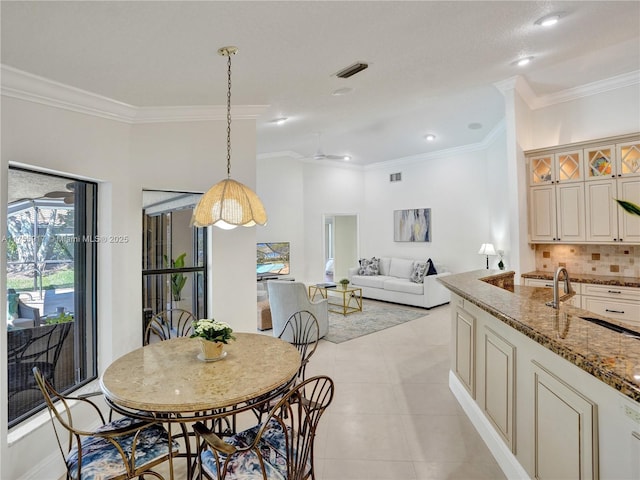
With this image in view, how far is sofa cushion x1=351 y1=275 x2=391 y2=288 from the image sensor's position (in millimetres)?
7410

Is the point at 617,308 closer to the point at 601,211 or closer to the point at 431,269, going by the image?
the point at 601,211

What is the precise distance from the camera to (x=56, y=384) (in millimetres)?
2689

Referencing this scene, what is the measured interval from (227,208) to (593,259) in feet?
14.6

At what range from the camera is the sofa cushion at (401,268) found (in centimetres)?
750

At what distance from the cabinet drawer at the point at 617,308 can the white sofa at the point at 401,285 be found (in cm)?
253

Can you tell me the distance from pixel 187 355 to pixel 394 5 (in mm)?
2644

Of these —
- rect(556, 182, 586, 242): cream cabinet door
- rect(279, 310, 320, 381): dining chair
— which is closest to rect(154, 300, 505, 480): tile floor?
rect(279, 310, 320, 381): dining chair

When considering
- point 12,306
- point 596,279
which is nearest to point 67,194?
point 12,306

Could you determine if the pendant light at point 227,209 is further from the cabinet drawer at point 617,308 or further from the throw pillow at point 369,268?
the throw pillow at point 369,268

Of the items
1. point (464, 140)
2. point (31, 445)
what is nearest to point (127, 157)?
point (31, 445)

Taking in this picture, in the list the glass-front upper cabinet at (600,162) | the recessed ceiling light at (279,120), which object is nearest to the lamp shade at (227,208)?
the recessed ceiling light at (279,120)

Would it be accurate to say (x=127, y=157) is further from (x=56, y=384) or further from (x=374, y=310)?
(x=374, y=310)

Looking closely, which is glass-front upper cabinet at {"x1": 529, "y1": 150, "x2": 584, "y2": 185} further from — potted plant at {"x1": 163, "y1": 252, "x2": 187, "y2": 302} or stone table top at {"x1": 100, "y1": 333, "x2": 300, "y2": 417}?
potted plant at {"x1": 163, "y1": 252, "x2": 187, "y2": 302}

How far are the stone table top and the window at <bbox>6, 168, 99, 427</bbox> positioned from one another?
3.05 ft
